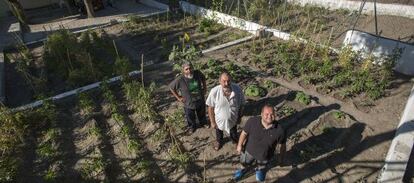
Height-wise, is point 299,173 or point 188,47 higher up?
point 188,47

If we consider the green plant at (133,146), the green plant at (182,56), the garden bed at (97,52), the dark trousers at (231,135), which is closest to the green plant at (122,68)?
the garden bed at (97,52)

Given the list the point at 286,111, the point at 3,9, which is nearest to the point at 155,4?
the point at 3,9

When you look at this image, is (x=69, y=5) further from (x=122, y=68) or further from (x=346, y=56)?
(x=346, y=56)

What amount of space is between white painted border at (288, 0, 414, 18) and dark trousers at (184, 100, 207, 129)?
7610 millimetres

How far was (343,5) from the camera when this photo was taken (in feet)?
36.4

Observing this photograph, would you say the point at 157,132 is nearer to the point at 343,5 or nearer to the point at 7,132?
the point at 7,132

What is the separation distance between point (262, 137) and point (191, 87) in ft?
5.26

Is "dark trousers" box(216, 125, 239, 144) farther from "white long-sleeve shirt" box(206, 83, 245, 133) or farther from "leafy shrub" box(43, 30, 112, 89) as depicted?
"leafy shrub" box(43, 30, 112, 89)

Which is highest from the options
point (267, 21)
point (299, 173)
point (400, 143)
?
point (267, 21)

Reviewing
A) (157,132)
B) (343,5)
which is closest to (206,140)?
(157,132)

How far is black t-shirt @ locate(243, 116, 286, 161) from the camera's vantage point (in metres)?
4.03

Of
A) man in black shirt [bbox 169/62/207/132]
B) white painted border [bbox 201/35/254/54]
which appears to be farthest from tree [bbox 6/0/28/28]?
man in black shirt [bbox 169/62/207/132]

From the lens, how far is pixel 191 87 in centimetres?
520

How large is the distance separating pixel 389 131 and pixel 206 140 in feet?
10.9
